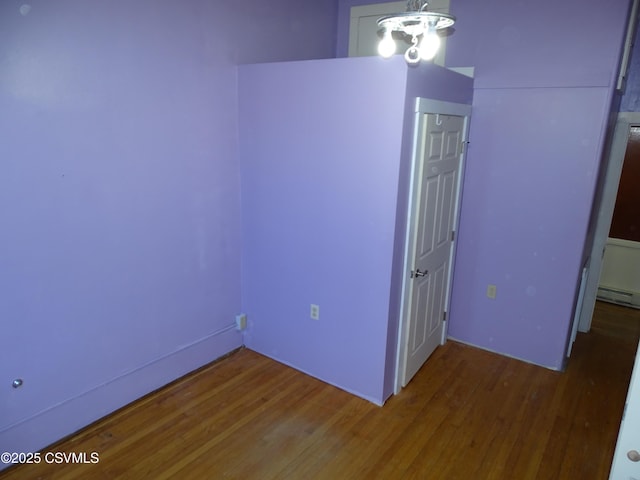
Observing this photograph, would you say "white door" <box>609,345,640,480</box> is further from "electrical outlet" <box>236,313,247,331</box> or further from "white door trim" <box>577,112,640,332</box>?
"white door trim" <box>577,112,640,332</box>

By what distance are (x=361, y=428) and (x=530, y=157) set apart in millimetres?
2293

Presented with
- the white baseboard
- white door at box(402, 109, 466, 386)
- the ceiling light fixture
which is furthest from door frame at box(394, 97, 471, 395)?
the white baseboard

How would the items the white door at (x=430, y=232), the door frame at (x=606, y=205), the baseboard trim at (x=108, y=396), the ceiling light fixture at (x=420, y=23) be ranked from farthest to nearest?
the door frame at (x=606, y=205), the white door at (x=430, y=232), the baseboard trim at (x=108, y=396), the ceiling light fixture at (x=420, y=23)

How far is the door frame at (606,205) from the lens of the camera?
3.53m

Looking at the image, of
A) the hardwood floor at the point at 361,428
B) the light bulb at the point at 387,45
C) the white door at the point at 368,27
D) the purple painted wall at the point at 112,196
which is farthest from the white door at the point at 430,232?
the purple painted wall at the point at 112,196

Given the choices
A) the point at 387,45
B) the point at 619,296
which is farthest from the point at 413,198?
the point at 619,296

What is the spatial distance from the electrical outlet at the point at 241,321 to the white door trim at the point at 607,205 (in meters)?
2.89

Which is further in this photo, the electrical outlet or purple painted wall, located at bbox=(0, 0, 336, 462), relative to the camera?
the electrical outlet

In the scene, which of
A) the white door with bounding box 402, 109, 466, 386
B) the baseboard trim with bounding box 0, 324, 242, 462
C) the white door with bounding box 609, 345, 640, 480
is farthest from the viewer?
the white door with bounding box 402, 109, 466, 386

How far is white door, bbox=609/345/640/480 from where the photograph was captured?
3.94 feet

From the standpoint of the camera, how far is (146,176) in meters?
2.57

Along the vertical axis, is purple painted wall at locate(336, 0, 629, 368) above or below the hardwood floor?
above

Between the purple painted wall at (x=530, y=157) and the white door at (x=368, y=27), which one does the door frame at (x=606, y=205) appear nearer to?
the purple painted wall at (x=530, y=157)

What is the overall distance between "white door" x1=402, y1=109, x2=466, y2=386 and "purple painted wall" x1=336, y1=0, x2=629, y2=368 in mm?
248
